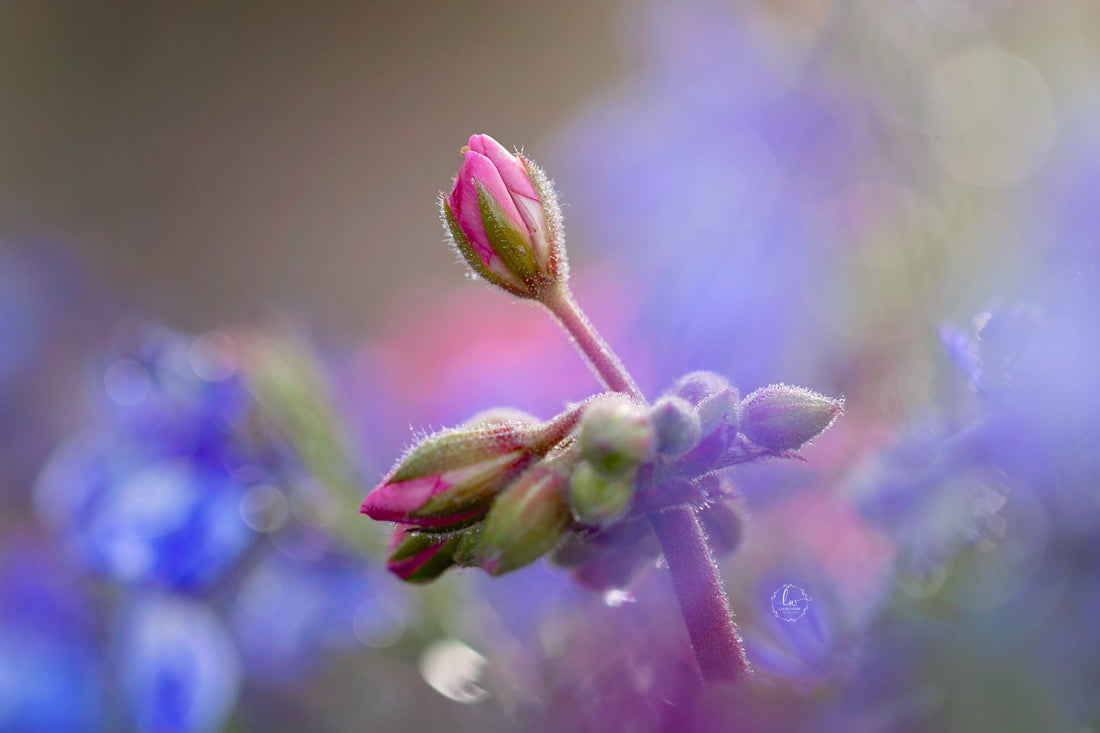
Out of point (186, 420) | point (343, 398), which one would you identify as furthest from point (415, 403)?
point (186, 420)

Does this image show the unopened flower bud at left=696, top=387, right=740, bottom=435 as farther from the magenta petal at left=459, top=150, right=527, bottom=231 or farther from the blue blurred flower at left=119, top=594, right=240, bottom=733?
the blue blurred flower at left=119, top=594, right=240, bottom=733

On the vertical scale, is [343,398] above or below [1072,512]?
above

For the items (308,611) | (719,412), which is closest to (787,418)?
(719,412)

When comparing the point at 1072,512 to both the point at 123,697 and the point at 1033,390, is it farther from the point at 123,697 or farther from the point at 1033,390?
the point at 123,697

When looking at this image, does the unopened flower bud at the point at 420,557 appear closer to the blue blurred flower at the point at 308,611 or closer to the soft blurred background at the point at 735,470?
the soft blurred background at the point at 735,470

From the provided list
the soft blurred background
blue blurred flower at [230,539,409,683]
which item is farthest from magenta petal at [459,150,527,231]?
blue blurred flower at [230,539,409,683]
